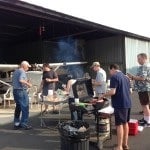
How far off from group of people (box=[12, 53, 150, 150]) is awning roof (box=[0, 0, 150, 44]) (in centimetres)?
218

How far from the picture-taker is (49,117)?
424 inches

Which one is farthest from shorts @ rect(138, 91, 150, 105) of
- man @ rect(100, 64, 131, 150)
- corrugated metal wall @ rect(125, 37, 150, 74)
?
corrugated metal wall @ rect(125, 37, 150, 74)

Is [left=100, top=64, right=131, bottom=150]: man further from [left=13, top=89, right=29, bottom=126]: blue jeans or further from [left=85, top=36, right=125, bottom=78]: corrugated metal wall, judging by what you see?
[left=85, top=36, right=125, bottom=78]: corrugated metal wall

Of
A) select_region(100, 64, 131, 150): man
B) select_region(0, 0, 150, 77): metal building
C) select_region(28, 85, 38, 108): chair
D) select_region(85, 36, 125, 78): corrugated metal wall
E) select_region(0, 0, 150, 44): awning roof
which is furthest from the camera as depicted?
select_region(85, 36, 125, 78): corrugated metal wall

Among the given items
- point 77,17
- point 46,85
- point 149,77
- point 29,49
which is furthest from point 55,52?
point 149,77

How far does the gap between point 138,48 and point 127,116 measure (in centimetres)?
1594

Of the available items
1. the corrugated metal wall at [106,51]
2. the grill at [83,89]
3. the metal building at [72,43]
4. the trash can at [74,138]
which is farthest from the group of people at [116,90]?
the corrugated metal wall at [106,51]

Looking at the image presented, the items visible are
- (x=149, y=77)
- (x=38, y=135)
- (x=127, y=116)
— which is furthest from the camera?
(x=149, y=77)

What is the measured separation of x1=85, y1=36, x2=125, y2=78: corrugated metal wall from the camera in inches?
814

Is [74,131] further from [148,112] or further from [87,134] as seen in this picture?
[148,112]

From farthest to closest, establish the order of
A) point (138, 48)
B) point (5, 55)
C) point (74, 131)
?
point (5, 55), point (138, 48), point (74, 131)

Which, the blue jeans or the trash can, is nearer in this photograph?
the trash can

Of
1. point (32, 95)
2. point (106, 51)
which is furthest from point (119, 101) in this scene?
point (106, 51)

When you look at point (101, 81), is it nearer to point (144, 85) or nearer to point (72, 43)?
point (144, 85)
